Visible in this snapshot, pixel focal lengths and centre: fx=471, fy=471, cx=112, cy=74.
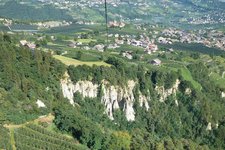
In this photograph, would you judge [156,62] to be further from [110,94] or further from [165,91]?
[110,94]

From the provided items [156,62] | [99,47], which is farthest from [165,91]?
[99,47]

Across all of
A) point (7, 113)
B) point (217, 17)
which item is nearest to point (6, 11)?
point (217, 17)

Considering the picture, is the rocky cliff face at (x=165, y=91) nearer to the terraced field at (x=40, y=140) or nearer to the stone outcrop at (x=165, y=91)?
the stone outcrop at (x=165, y=91)

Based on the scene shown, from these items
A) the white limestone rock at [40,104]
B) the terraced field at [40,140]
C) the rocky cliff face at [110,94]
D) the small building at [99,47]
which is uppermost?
Answer: the white limestone rock at [40,104]

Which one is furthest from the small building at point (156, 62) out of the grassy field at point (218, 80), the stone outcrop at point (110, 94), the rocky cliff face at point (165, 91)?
the stone outcrop at point (110, 94)

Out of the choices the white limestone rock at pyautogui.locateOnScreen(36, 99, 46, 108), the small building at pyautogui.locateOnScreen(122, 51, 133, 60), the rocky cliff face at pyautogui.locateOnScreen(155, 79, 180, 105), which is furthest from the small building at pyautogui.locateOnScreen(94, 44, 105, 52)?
the white limestone rock at pyautogui.locateOnScreen(36, 99, 46, 108)
